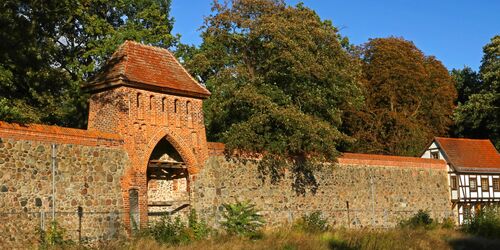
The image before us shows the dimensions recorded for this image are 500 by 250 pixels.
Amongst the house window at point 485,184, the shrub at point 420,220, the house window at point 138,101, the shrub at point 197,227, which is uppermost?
the house window at point 138,101

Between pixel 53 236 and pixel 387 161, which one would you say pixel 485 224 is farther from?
pixel 53 236

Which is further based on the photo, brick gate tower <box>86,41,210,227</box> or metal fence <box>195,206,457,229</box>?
metal fence <box>195,206,457,229</box>

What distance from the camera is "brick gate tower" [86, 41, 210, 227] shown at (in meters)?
22.3

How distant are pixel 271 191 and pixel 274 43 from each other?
20.4 feet

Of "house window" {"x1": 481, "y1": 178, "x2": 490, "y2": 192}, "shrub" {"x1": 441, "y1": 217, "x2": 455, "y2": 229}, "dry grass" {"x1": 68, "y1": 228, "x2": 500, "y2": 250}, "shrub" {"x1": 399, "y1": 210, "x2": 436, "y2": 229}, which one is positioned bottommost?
"shrub" {"x1": 441, "y1": 217, "x2": 455, "y2": 229}

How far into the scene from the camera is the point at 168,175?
25.5m

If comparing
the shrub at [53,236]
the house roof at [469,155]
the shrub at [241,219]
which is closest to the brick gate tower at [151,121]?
the shrub at [241,219]

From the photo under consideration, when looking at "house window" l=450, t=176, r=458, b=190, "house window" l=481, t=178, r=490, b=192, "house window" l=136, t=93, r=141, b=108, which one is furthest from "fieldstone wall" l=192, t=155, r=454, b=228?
"house window" l=481, t=178, r=490, b=192

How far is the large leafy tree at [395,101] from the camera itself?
4481 centimetres

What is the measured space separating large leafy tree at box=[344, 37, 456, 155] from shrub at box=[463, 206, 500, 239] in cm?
1383

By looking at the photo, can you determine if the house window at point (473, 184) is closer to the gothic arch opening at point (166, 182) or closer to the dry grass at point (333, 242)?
the dry grass at point (333, 242)

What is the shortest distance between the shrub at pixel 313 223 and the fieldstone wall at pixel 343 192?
42cm

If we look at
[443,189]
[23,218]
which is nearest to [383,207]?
[443,189]

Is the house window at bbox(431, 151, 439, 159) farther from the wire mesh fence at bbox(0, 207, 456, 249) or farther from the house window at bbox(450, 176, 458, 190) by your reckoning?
the wire mesh fence at bbox(0, 207, 456, 249)
